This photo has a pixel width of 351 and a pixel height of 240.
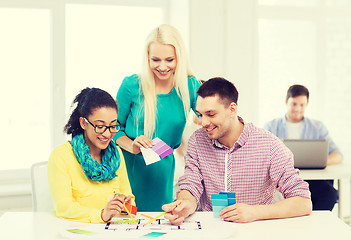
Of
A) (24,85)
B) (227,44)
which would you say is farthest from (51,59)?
(227,44)

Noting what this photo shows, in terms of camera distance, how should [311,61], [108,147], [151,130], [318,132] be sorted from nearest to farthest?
[108,147] < [151,130] < [318,132] < [311,61]

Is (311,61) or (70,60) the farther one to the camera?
(311,61)

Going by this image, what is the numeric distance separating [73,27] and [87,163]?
257cm

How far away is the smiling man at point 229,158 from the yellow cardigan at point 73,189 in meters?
0.34

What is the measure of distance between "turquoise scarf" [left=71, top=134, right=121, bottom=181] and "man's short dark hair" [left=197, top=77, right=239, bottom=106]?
489mm

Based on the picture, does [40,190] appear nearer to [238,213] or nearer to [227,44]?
[238,213]

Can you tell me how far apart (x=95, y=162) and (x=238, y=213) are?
60 centimetres

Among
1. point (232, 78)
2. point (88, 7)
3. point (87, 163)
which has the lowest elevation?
point (87, 163)

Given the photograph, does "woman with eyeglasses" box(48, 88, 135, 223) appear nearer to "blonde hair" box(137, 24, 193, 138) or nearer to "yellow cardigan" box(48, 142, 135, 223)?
"yellow cardigan" box(48, 142, 135, 223)

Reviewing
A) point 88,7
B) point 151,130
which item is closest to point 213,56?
point 88,7

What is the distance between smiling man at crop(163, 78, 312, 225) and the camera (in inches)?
83.1

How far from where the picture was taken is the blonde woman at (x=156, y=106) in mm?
2367

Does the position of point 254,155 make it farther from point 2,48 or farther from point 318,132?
point 2,48

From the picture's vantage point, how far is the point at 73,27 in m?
4.22
